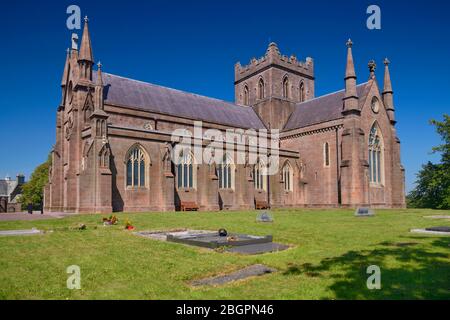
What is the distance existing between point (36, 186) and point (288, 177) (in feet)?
148

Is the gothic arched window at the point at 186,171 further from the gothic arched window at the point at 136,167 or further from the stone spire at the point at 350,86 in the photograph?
the stone spire at the point at 350,86

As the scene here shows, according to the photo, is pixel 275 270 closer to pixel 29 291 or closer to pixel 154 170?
pixel 29 291

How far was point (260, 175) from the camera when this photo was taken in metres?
43.7

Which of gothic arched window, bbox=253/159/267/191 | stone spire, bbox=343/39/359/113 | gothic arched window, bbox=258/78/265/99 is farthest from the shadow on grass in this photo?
gothic arched window, bbox=258/78/265/99

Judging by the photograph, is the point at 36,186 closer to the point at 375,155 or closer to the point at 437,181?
the point at 375,155

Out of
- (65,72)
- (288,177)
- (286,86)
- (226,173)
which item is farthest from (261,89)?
(65,72)

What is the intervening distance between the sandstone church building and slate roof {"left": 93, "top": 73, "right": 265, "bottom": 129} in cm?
15

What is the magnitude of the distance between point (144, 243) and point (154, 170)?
21.9m

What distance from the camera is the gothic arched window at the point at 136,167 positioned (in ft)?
107

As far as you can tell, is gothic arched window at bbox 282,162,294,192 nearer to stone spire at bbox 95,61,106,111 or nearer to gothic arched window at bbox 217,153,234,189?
gothic arched window at bbox 217,153,234,189

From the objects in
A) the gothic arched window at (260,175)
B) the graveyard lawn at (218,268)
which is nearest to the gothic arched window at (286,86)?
the gothic arched window at (260,175)

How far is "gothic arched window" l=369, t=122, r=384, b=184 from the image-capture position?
140ft

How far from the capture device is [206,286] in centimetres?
711
